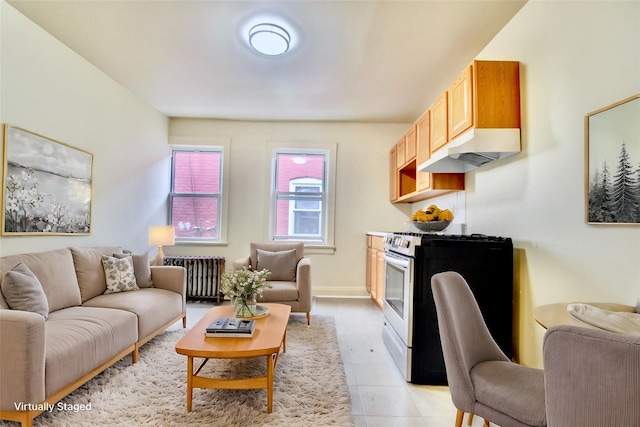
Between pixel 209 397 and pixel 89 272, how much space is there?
5.34 ft

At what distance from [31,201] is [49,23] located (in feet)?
4.68

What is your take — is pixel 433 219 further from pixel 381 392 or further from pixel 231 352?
pixel 231 352

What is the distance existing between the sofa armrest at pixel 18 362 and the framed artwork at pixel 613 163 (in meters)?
2.84

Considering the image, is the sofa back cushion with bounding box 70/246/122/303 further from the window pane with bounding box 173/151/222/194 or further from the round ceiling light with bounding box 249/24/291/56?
the round ceiling light with bounding box 249/24/291/56

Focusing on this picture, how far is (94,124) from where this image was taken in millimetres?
3162

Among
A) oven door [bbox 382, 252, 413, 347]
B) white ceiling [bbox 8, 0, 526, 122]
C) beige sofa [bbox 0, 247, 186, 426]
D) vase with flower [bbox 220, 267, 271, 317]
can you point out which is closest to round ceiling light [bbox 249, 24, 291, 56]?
white ceiling [bbox 8, 0, 526, 122]

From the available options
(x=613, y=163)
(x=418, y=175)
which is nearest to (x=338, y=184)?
(x=418, y=175)

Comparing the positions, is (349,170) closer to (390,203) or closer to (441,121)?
(390,203)

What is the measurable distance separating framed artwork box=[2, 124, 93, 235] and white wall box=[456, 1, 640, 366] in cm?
366

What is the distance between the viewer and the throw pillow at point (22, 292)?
194 cm

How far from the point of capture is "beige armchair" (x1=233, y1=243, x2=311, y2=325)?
3350 mm

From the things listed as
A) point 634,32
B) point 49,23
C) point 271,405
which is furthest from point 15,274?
point 634,32

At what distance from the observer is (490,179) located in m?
2.61

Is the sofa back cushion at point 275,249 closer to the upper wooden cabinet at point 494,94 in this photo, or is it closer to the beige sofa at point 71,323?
the beige sofa at point 71,323
